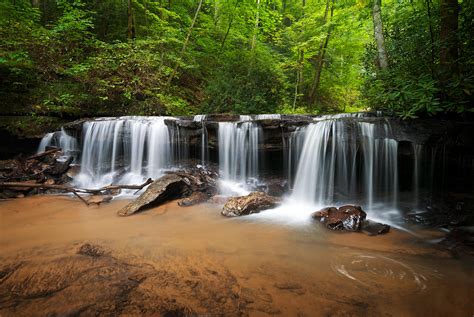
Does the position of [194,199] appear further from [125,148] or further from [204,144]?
[125,148]

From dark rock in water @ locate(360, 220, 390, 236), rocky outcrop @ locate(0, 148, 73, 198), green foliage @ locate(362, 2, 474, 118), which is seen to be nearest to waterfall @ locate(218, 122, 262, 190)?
green foliage @ locate(362, 2, 474, 118)

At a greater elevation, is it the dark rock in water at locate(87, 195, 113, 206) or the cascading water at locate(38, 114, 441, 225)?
the cascading water at locate(38, 114, 441, 225)

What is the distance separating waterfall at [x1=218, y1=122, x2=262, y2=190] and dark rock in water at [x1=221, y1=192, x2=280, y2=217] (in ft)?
5.60

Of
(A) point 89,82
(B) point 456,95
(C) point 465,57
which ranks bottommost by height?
(B) point 456,95

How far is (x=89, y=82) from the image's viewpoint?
10.1 metres

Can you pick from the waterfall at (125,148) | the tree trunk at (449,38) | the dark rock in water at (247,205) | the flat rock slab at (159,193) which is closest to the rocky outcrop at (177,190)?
the flat rock slab at (159,193)

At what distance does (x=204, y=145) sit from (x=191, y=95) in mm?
6077

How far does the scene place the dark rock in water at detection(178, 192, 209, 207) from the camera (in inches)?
235

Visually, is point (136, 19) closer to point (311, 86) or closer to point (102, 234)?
point (311, 86)

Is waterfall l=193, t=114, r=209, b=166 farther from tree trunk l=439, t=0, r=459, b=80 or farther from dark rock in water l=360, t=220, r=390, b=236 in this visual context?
tree trunk l=439, t=0, r=459, b=80

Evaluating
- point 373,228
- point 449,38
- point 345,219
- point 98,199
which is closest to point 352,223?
point 345,219

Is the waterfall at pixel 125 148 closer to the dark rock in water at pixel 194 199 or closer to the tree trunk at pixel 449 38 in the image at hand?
the dark rock in water at pixel 194 199

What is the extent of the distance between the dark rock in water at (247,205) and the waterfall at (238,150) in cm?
171

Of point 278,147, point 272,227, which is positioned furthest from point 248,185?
point 272,227
